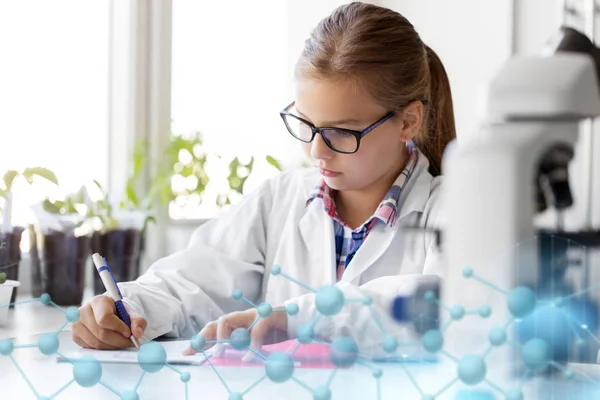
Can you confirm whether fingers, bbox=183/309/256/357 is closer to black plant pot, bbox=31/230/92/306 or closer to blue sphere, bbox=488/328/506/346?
blue sphere, bbox=488/328/506/346

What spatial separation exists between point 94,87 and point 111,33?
10cm

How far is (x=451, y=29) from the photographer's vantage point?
790 millimetres

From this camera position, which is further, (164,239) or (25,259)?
(164,239)

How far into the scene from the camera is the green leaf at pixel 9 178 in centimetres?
96

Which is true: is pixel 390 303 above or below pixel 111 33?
below

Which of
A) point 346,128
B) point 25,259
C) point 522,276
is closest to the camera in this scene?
point 522,276

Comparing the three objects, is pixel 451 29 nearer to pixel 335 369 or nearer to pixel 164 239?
pixel 335 369

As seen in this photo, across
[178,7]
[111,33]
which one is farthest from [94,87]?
[178,7]

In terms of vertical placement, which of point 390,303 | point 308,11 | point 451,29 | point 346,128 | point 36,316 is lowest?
point 36,316

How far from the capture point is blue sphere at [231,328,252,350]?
0.42 metres

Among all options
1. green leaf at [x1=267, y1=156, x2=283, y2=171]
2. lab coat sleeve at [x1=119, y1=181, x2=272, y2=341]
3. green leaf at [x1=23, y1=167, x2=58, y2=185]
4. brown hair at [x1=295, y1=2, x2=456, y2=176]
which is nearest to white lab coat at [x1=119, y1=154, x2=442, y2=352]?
lab coat sleeve at [x1=119, y1=181, x2=272, y2=341]

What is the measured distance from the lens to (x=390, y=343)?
12.6 inches

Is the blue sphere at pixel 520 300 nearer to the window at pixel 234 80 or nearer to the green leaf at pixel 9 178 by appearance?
the green leaf at pixel 9 178

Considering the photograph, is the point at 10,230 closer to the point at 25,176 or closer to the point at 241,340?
the point at 25,176
